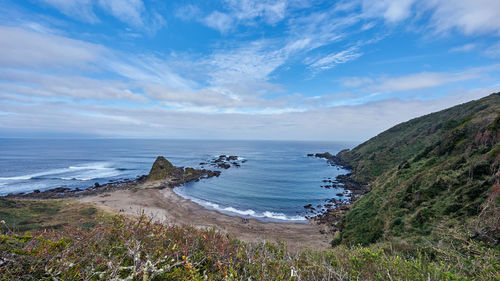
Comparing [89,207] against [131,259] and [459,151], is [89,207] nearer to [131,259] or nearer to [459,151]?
[131,259]

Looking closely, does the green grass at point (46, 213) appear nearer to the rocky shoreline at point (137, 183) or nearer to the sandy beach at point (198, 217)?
the sandy beach at point (198, 217)

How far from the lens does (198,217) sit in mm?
31047

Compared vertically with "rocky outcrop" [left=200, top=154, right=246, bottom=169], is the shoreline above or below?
below

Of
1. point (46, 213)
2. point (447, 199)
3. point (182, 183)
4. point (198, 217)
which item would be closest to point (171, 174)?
point (182, 183)

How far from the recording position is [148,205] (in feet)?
117

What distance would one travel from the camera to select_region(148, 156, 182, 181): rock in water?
177 feet

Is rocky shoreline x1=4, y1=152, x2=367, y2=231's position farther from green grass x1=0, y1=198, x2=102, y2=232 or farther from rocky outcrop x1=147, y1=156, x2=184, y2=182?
green grass x1=0, y1=198, x2=102, y2=232

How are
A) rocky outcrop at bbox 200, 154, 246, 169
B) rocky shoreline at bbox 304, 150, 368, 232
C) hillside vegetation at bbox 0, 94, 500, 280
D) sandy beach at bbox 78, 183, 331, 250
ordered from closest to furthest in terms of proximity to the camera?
hillside vegetation at bbox 0, 94, 500, 280
sandy beach at bbox 78, 183, 331, 250
rocky shoreline at bbox 304, 150, 368, 232
rocky outcrop at bbox 200, 154, 246, 169

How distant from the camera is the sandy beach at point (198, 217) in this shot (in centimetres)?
2397

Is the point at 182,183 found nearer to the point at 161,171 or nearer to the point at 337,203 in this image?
the point at 161,171

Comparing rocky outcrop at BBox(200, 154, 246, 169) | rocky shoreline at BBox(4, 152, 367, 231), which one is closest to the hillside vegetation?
rocky shoreline at BBox(4, 152, 367, 231)

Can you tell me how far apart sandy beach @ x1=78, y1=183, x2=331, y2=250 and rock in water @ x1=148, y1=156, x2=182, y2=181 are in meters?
7.38

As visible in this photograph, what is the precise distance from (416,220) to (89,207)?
144ft

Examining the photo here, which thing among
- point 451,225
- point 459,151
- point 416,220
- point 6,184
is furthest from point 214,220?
point 6,184
